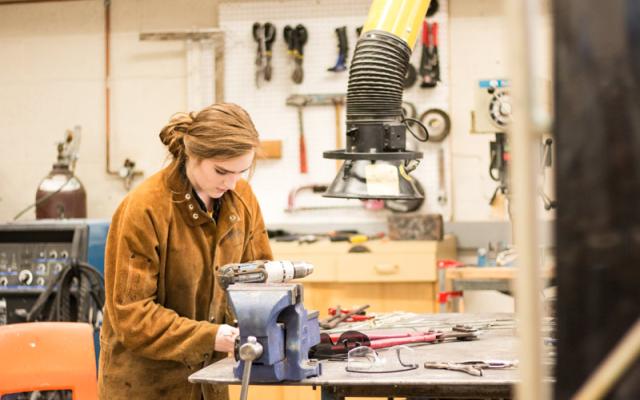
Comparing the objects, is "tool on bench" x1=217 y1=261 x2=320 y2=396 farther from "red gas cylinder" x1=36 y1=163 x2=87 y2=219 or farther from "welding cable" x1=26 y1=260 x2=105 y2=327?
"red gas cylinder" x1=36 y1=163 x2=87 y2=219

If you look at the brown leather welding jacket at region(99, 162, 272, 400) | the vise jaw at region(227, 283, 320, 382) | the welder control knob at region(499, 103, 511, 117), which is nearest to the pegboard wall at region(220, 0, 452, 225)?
the welder control knob at region(499, 103, 511, 117)

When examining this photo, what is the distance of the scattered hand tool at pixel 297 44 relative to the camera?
494 centimetres

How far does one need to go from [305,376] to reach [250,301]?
0.22 m

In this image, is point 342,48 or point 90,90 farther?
point 90,90

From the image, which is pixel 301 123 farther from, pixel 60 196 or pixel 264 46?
pixel 60 196

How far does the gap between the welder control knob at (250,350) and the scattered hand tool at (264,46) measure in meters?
3.18

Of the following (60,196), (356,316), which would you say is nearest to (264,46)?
(60,196)

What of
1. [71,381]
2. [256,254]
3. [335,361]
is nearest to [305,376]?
[335,361]

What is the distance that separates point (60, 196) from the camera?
4.55m

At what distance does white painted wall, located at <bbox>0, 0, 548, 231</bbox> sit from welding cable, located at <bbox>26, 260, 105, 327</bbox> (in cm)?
130

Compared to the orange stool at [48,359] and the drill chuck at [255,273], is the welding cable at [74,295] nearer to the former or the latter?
the orange stool at [48,359]

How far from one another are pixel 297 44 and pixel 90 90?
4.30ft

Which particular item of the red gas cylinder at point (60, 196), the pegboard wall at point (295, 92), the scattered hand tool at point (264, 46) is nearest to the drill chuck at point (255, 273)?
the red gas cylinder at point (60, 196)

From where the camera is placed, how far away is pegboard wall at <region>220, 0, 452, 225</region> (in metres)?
4.96
